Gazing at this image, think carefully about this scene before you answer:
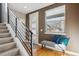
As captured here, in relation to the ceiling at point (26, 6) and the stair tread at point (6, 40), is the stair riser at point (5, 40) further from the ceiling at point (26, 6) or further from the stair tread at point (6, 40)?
the ceiling at point (26, 6)

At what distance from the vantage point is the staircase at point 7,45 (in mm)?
1783

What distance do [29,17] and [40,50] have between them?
59 cm

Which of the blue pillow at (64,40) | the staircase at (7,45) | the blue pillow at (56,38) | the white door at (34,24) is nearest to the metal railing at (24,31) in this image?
the white door at (34,24)

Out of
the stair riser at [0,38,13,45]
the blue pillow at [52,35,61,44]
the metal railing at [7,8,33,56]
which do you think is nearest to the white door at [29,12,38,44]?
the metal railing at [7,8,33,56]

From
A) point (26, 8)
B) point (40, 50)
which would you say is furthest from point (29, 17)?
point (40, 50)

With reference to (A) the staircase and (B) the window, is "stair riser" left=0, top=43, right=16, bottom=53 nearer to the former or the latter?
(A) the staircase

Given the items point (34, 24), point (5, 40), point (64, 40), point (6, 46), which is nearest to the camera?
point (64, 40)

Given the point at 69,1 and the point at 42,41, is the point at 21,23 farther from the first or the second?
the point at 69,1

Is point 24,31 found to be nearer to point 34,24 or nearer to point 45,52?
point 34,24

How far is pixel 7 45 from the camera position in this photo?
2.00 m

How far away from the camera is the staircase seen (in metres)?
1.78

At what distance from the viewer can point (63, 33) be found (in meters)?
1.63

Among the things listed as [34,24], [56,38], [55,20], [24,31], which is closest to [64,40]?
[56,38]

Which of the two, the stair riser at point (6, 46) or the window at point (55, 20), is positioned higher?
the window at point (55, 20)
